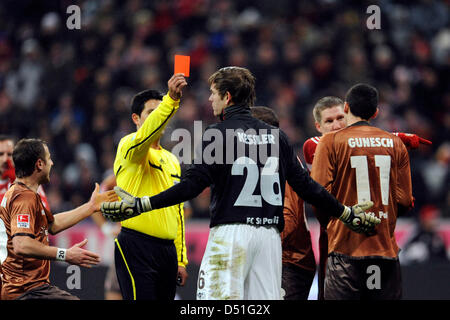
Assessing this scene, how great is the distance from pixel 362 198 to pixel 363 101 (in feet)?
2.45

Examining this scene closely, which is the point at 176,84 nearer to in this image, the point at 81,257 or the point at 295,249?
the point at 81,257

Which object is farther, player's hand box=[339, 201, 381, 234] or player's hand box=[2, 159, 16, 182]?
player's hand box=[2, 159, 16, 182]

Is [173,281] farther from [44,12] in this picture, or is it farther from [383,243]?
[44,12]

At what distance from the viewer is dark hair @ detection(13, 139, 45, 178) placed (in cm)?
523

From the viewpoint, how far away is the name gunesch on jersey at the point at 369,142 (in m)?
5.09

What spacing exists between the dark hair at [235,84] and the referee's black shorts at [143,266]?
4.51 ft

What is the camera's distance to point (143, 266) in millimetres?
5293

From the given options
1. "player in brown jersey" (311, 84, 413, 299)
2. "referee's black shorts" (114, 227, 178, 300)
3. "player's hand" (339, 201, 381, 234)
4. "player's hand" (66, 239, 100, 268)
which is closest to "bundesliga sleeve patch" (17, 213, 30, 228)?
"player's hand" (66, 239, 100, 268)

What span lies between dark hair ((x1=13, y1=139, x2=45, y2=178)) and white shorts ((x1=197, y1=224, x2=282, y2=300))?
1611mm

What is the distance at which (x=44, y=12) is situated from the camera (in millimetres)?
15055

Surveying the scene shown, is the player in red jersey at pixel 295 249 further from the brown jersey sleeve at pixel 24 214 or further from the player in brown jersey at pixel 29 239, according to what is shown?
the brown jersey sleeve at pixel 24 214

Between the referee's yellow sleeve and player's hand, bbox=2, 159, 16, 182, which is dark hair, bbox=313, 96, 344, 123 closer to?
the referee's yellow sleeve
